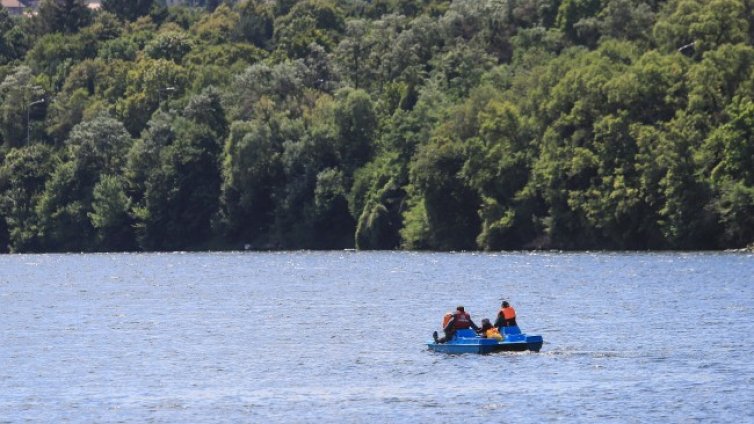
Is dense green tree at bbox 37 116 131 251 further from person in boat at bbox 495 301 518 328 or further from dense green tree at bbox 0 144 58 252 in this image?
person in boat at bbox 495 301 518 328

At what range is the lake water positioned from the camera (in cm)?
5034

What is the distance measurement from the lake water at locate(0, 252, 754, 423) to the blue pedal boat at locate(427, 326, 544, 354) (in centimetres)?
36

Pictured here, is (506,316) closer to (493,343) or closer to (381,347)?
(493,343)

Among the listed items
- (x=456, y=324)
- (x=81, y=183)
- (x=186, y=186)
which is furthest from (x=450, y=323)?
(x=81, y=183)

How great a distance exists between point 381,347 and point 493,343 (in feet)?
20.5

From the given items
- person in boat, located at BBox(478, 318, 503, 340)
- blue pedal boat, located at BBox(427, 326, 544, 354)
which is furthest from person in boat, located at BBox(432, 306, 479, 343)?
person in boat, located at BBox(478, 318, 503, 340)

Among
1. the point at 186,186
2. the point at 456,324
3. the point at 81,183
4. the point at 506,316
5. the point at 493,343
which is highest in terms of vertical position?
the point at 81,183

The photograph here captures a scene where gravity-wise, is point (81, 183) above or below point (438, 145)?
below

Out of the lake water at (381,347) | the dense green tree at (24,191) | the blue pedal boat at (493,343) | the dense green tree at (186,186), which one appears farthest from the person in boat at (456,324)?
the dense green tree at (24,191)

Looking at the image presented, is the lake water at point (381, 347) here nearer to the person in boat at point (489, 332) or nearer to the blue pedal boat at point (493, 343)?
the blue pedal boat at point (493, 343)

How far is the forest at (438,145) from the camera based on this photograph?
414 ft

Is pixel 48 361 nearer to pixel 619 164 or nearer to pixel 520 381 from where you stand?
pixel 520 381

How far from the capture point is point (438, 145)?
14512 centimetres

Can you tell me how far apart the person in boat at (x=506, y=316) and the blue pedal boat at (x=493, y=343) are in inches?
6.7
